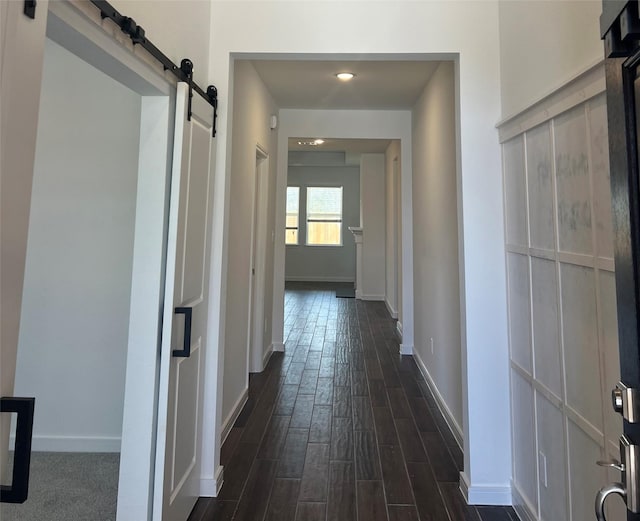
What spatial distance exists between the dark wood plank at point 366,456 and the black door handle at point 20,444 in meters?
1.73

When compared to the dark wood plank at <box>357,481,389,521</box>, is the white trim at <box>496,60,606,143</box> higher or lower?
higher

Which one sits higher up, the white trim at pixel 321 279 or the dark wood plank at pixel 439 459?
the white trim at pixel 321 279

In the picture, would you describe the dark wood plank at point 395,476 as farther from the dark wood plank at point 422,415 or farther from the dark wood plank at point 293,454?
the dark wood plank at point 293,454

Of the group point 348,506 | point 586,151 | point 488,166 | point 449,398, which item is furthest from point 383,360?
point 586,151

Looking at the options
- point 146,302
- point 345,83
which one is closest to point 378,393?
point 146,302

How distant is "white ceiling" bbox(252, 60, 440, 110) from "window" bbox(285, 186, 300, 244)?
6050mm

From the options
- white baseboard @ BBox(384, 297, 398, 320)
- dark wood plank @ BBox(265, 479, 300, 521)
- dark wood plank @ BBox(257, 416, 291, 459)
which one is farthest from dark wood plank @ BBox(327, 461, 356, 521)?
white baseboard @ BBox(384, 297, 398, 320)

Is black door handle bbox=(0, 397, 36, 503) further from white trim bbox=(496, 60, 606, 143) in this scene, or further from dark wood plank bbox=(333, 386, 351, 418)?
dark wood plank bbox=(333, 386, 351, 418)

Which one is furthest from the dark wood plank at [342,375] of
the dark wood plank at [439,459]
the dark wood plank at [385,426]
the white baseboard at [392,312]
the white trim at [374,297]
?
the white trim at [374,297]

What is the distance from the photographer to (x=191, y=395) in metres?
1.77

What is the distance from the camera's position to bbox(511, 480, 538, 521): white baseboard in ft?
5.44

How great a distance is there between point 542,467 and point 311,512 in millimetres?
1066

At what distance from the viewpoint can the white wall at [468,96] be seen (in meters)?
1.88

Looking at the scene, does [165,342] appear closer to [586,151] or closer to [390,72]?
[586,151]
